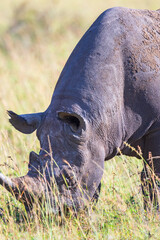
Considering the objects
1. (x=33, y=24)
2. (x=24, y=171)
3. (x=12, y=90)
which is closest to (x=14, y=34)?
(x=33, y=24)

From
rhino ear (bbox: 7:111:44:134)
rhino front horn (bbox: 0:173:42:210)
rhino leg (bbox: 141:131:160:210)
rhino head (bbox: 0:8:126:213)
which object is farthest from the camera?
rhino leg (bbox: 141:131:160:210)

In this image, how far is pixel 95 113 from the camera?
4375 millimetres

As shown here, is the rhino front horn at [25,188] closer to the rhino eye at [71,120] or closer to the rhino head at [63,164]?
the rhino head at [63,164]

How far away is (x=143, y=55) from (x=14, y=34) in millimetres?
13031

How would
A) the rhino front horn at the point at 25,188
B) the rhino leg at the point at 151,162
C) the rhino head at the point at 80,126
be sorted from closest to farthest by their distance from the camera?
the rhino front horn at the point at 25,188 → the rhino head at the point at 80,126 → the rhino leg at the point at 151,162

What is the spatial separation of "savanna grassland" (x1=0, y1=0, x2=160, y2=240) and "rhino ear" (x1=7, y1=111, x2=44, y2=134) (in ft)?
1.05

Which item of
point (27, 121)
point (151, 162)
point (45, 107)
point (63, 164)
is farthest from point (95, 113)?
point (45, 107)

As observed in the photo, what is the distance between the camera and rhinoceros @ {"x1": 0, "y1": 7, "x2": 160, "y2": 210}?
4273 millimetres

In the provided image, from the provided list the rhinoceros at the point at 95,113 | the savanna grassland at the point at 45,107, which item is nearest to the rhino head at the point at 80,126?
the rhinoceros at the point at 95,113

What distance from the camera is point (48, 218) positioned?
4.46m

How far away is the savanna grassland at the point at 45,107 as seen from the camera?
4.34 metres

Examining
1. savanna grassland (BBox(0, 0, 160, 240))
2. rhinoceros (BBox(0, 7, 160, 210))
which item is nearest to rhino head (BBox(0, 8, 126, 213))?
rhinoceros (BBox(0, 7, 160, 210))

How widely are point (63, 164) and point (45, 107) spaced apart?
14.2 ft

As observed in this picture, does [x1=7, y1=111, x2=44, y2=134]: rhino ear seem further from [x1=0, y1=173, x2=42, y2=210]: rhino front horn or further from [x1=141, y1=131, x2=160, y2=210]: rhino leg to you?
[x1=141, y1=131, x2=160, y2=210]: rhino leg
